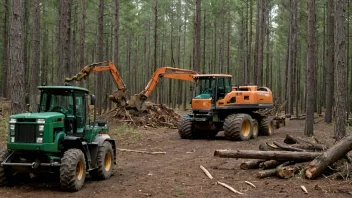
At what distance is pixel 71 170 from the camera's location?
700 cm

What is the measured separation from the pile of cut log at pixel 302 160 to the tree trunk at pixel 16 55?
19.5ft

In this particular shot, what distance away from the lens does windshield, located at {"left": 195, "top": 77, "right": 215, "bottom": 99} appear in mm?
15531

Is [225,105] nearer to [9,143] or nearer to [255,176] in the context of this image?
[255,176]

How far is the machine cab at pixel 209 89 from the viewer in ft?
50.2

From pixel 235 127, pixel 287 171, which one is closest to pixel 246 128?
pixel 235 127

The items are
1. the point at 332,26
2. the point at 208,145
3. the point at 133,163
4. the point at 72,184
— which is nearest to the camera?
the point at 72,184

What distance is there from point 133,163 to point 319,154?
5133 millimetres

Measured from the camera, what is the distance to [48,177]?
8.45m

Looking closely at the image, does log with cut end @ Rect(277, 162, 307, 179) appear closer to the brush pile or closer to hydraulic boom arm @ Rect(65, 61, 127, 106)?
hydraulic boom arm @ Rect(65, 61, 127, 106)

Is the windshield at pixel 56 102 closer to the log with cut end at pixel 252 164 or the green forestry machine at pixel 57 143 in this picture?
the green forestry machine at pixel 57 143

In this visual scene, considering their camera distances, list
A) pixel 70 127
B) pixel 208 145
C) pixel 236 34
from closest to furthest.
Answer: pixel 70 127, pixel 208 145, pixel 236 34

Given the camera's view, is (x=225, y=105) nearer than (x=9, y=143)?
No

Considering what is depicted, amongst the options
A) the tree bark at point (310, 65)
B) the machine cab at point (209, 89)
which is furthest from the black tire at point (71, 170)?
the tree bark at point (310, 65)

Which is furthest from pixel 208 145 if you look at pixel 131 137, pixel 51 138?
pixel 51 138
